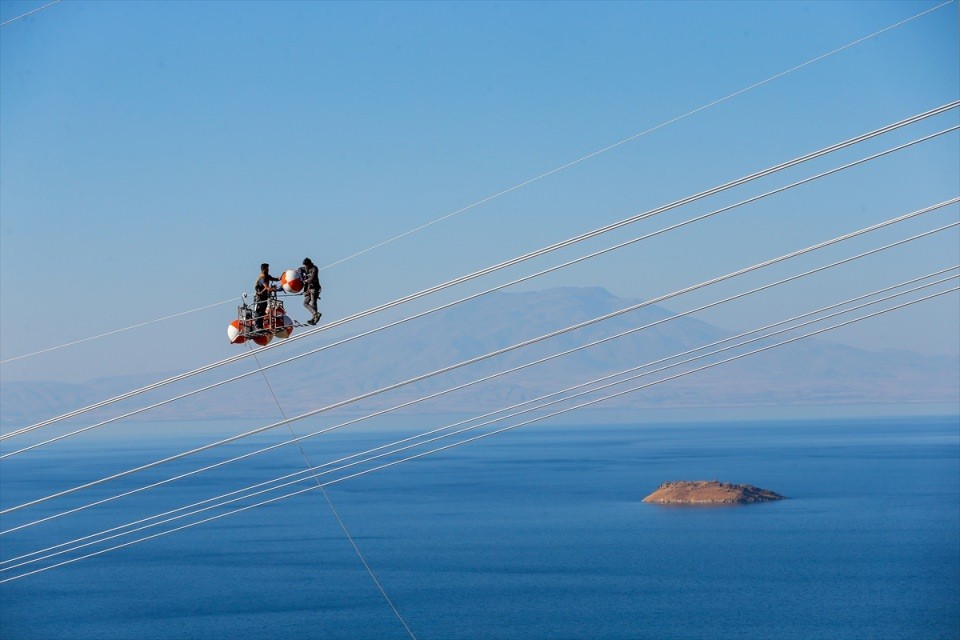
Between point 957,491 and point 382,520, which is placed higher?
point 382,520

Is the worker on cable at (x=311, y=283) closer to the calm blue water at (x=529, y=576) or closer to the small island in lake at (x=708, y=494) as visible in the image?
the calm blue water at (x=529, y=576)

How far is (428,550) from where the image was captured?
130750mm

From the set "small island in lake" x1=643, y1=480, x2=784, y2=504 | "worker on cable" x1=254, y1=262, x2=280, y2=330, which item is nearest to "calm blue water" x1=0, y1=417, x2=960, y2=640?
"small island in lake" x1=643, y1=480, x2=784, y2=504

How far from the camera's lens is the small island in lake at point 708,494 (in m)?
173

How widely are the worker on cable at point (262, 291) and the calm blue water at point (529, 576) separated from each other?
3026 inches

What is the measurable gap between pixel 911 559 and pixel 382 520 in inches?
2941

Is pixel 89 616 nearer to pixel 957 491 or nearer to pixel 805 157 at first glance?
pixel 805 157

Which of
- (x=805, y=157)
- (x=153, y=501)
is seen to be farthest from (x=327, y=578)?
(x=805, y=157)

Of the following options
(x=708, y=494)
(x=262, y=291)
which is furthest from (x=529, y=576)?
(x=262, y=291)

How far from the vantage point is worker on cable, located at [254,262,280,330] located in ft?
57.7

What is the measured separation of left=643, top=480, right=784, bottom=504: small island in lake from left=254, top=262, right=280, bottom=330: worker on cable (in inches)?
6326

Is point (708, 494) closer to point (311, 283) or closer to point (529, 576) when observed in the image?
point (529, 576)

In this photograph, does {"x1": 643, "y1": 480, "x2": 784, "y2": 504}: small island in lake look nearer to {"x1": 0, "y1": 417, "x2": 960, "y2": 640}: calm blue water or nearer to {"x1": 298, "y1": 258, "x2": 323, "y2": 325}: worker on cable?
{"x1": 0, "y1": 417, "x2": 960, "y2": 640}: calm blue water

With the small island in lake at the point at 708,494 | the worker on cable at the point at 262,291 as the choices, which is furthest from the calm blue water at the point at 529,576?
the worker on cable at the point at 262,291
